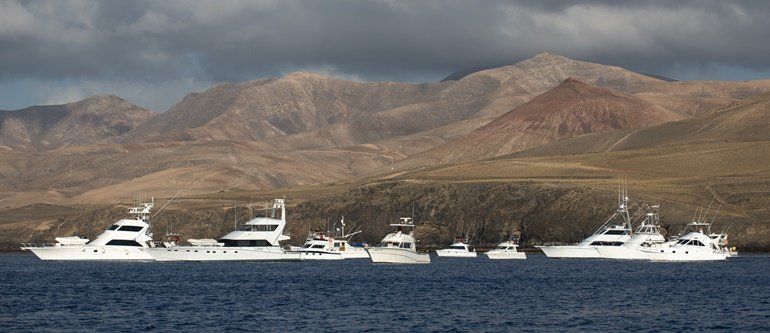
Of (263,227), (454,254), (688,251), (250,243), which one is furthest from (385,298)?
(454,254)

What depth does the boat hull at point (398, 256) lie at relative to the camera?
Result: 506ft

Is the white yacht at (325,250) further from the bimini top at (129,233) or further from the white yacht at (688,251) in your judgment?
the white yacht at (688,251)

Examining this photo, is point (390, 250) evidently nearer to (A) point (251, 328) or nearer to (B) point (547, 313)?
(B) point (547, 313)

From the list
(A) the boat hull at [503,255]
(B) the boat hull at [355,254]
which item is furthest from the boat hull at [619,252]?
(B) the boat hull at [355,254]

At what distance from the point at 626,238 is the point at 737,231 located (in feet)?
120

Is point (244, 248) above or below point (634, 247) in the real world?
below

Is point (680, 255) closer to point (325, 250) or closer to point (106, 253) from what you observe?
point (325, 250)

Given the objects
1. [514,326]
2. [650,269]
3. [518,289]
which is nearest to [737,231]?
[650,269]

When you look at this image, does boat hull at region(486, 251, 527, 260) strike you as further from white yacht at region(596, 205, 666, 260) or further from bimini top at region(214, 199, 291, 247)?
bimini top at region(214, 199, 291, 247)

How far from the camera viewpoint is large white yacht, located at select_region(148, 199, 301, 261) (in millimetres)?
158500

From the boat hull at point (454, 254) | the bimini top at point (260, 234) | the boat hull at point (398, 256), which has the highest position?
the bimini top at point (260, 234)

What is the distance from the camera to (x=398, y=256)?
15538 cm

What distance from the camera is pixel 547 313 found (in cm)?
9050

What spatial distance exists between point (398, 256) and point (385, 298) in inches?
→ 2073
